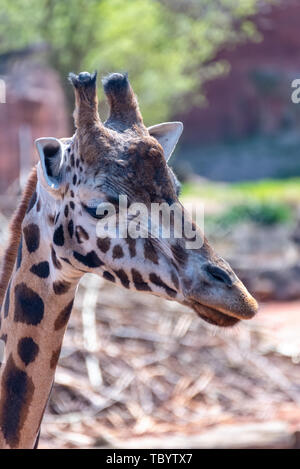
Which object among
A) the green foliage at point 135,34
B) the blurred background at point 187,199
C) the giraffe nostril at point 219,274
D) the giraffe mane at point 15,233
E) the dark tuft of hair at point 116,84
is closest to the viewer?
the giraffe nostril at point 219,274

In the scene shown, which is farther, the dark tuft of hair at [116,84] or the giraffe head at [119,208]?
the dark tuft of hair at [116,84]

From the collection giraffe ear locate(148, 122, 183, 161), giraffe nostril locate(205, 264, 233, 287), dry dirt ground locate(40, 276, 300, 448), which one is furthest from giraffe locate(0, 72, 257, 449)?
dry dirt ground locate(40, 276, 300, 448)

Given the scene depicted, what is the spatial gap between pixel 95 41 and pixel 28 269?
57.1ft

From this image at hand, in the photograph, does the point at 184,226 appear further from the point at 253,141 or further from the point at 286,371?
the point at 253,141

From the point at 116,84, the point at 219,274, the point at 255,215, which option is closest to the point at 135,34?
the point at 255,215

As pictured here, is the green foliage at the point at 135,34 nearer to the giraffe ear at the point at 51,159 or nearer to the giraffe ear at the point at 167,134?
the giraffe ear at the point at 167,134

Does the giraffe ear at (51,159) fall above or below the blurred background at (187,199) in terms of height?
below

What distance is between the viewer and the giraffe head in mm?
2428

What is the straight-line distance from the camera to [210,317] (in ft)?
7.89

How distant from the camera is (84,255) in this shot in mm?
2670

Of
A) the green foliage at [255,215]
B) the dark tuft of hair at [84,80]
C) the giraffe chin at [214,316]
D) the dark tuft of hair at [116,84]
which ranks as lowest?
the giraffe chin at [214,316]

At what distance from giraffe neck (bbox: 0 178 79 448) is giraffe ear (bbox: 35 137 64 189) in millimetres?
140

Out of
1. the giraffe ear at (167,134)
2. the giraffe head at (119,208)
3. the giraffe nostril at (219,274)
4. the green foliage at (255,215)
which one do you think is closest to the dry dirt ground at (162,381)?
the giraffe ear at (167,134)

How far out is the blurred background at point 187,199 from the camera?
6.34 meters
